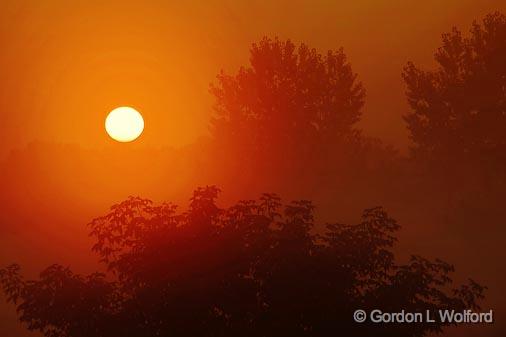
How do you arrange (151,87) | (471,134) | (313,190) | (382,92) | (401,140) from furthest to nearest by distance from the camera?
(151,87), (382,92), (401,140), (313,190), (471,134)

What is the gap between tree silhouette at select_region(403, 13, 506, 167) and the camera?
33.0 meters

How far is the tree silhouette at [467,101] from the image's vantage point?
108 ft

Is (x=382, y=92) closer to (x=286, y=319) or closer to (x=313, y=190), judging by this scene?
(x=313, y=190)

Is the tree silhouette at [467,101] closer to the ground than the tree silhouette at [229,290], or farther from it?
farther from it

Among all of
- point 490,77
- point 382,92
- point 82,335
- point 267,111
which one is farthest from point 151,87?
point 82,335

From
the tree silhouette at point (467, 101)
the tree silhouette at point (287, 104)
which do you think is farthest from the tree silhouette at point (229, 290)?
the tree silhouette at point (287, 104)

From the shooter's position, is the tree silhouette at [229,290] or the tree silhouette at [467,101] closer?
the tree silhouette at [229,290]

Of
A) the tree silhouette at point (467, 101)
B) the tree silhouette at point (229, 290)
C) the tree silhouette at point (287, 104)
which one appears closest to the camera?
the tree silhouette at point (229, 290)

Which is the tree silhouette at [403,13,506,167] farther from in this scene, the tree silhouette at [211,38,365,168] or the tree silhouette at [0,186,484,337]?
the tree silhouette at [0,186,484,337]

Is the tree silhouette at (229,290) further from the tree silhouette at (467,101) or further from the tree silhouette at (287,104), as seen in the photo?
the tree silhouette at (287,104)

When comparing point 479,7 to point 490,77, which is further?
point 479,7

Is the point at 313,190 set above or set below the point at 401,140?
below

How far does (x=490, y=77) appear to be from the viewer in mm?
33562

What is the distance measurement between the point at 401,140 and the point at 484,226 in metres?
27.5
